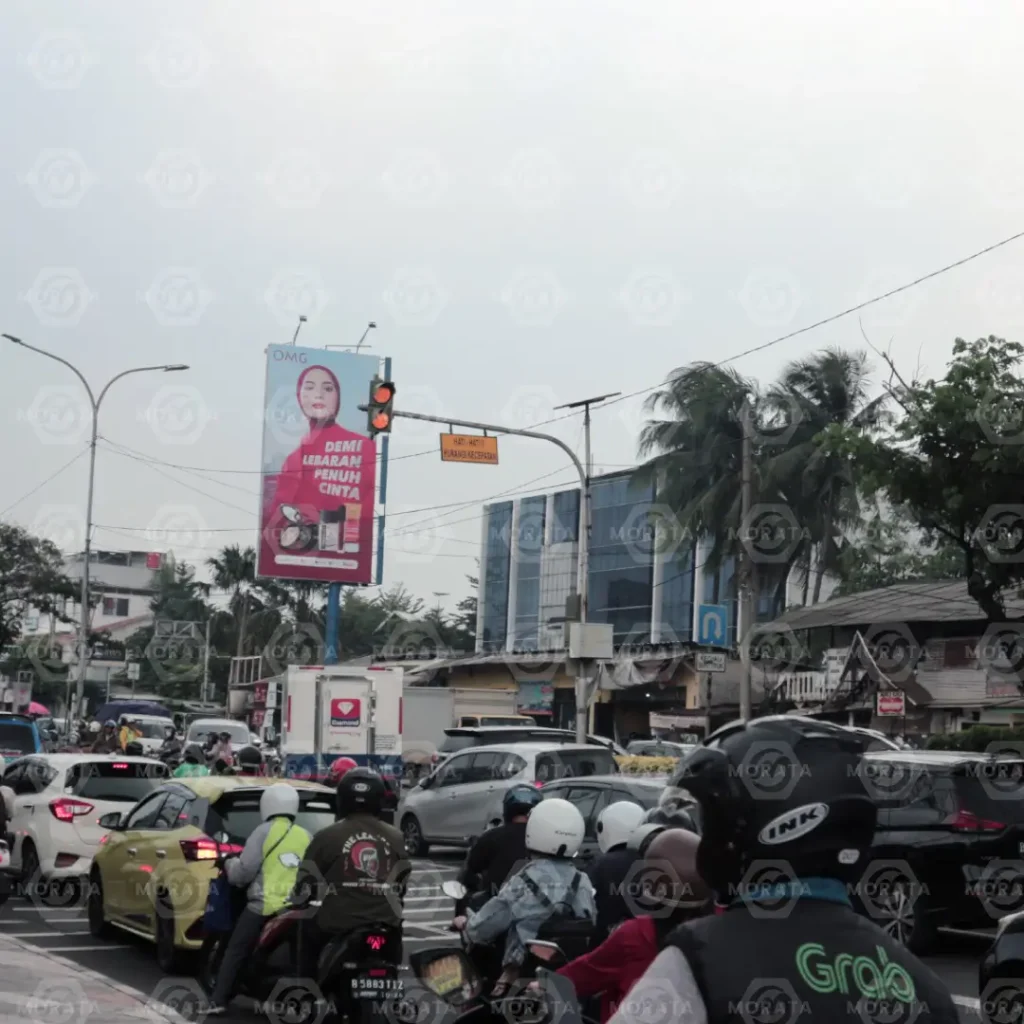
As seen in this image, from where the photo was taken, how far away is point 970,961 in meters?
13.3

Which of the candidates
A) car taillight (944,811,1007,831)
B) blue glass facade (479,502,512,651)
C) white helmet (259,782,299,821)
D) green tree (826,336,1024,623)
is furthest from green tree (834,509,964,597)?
white helmet (259,782,299,821)

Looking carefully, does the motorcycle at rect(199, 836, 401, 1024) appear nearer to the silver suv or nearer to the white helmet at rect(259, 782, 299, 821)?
the white helmet at rect(259, 782, 299, 821)

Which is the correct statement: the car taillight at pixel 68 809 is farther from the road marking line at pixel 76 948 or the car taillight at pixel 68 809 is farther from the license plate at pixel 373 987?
the license plate at pixel 373 987

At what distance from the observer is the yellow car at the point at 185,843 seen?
448 inches

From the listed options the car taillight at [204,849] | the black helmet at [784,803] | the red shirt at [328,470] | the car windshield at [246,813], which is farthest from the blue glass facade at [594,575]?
the black helmet at [784,803]

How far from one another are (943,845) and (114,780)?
8128mm

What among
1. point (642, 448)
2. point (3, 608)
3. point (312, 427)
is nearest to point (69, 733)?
point (3, 608)

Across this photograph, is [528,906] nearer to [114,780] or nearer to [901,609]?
[114,780]

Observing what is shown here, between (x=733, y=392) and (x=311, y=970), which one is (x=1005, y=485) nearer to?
(x=311, y=970)

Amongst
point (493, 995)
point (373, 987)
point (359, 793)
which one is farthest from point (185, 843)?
point (493, 995)

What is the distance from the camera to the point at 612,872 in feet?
23.4

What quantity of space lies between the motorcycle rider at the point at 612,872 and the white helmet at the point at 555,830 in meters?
0.30

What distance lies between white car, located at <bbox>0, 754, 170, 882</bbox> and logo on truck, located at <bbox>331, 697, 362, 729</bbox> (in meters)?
12.3

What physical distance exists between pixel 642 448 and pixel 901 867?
36300mm
